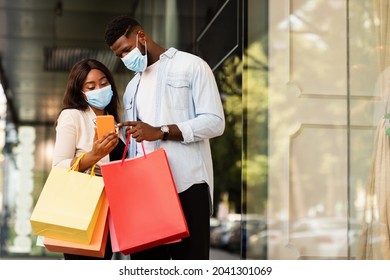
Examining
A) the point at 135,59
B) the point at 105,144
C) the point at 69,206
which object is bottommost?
the point at 69,206

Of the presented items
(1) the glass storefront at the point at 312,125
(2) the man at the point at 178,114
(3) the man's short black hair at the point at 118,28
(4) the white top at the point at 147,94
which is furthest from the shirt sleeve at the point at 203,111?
(1) the glass storefront at the point at 312,125

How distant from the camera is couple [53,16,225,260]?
247 cm

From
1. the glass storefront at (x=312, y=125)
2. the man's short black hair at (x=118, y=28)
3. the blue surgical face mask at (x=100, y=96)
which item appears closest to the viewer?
the man's short black hair at (x=118, y=28)

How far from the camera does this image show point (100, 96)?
2.55 meters

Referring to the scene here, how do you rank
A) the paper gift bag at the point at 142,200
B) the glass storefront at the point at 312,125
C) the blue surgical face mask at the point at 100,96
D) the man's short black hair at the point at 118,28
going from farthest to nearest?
the glass storefront at the point at 312,125 → the blue surgical face mask at the point at 100,96 → the man's short black hair at the point at 118,28 → the paper gift bag at the point at 142,200

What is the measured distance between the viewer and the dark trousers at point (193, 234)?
2.48m

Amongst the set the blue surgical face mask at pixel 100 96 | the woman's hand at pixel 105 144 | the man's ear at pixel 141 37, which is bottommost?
the woman's hand at pixel 105 144

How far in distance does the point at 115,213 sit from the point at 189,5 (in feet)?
11.3

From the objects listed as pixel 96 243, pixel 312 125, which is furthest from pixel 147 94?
pixel 312 125

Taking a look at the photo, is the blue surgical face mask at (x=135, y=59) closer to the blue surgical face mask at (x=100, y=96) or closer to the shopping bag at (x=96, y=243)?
the blue surgical face mask at (x=100, y=96)

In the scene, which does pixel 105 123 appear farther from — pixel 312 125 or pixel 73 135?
pixel 312 125

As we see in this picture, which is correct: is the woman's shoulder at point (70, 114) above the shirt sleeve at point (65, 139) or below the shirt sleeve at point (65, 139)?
above

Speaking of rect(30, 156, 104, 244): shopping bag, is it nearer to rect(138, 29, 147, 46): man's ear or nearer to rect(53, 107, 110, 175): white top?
rect(53, 107, 110, 175): white top

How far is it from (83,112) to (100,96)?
0.09m
